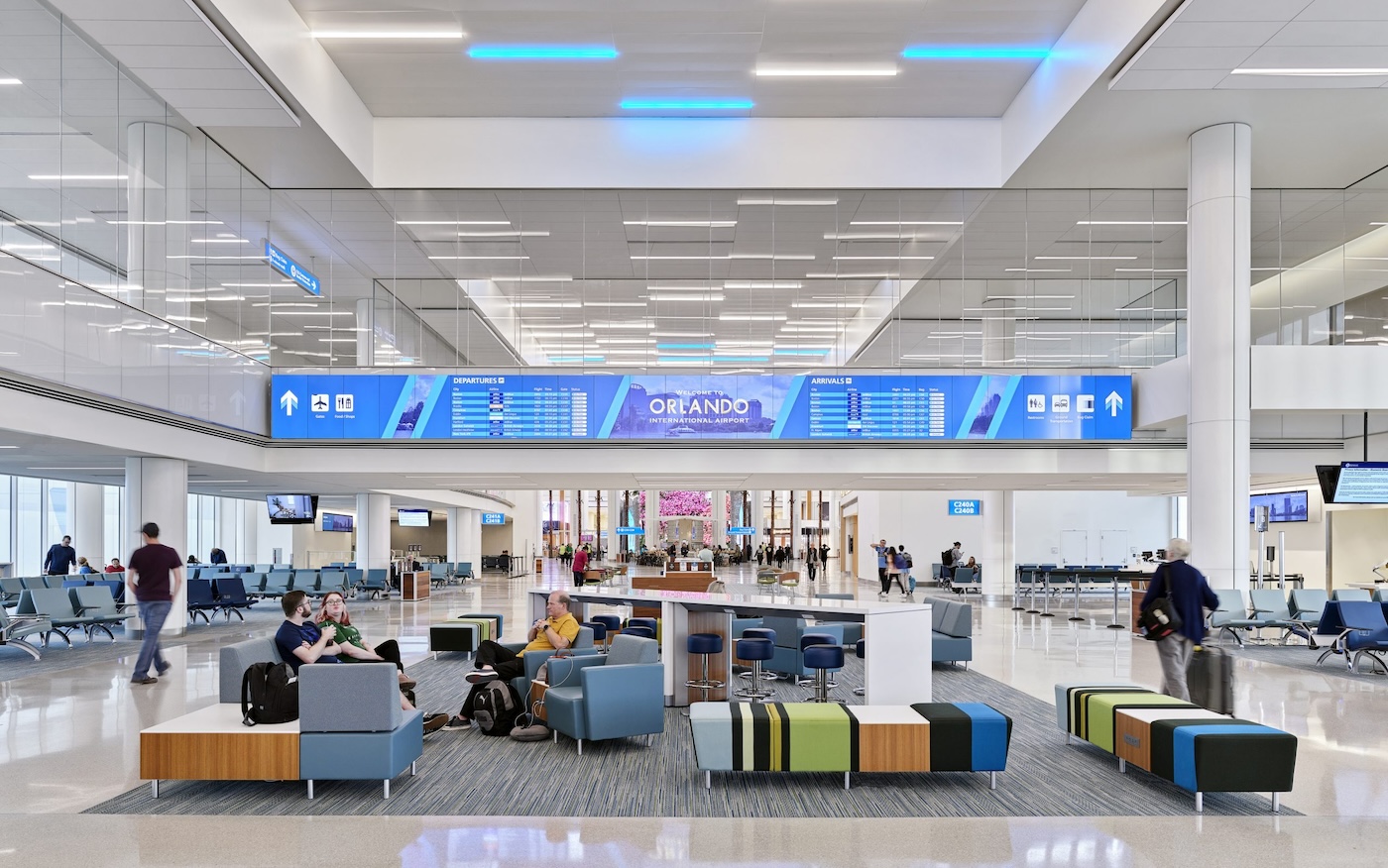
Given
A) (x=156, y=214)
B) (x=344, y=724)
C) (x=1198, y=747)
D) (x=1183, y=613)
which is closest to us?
(x=1198, y=747)

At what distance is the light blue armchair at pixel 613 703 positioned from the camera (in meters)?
7.07

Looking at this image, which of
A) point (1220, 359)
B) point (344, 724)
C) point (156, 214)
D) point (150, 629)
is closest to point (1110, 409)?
point (1220, 359)

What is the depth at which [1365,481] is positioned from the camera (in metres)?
13.9

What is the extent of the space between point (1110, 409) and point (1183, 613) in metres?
8.29

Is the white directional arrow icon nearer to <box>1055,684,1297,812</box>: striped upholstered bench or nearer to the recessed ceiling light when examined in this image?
<box>1055,684,1297,812</box>: striped upholstered bench

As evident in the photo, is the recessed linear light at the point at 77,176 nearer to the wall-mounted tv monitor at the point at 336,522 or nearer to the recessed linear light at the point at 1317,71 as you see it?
the recessed linear light at the point at 1317,71

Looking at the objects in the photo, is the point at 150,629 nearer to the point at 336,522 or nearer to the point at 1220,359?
the point at 1220,359

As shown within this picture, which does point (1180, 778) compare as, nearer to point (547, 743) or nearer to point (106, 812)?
point (547, 743)

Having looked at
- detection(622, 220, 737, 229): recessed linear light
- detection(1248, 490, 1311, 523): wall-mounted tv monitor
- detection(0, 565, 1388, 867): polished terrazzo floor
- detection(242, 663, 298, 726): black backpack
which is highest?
detection(622, 220, 737, 229): recessed linear light

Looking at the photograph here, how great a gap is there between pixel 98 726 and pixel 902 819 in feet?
20.7

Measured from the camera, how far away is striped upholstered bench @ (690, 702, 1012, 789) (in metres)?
6.05

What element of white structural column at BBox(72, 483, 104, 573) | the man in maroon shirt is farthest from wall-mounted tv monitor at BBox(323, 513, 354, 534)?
the man in maroon shirt

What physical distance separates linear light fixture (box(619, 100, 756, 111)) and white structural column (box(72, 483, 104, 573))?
1932cm

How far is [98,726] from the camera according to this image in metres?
7.98
